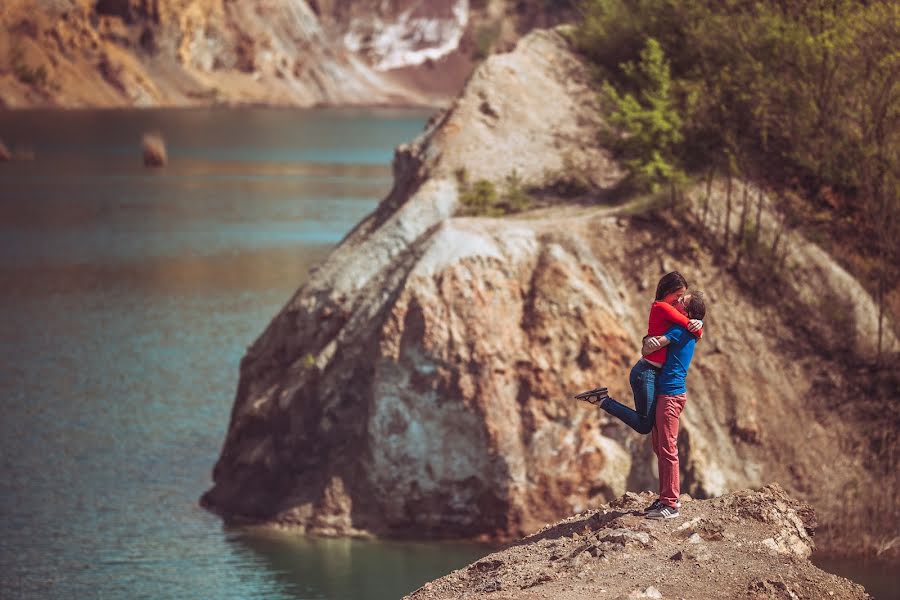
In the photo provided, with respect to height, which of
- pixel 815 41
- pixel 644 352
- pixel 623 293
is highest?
pixel 815 41

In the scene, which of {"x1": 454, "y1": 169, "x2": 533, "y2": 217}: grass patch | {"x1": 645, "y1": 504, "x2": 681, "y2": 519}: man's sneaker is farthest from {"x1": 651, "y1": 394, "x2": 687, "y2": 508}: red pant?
{"x1": 454, "y1": 169, "x2": 533, "y2": 217}: grass patch

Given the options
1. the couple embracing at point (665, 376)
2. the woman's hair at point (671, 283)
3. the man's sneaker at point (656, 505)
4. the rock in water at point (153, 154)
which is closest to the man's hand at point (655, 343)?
the couple embracing at point (665, 376)

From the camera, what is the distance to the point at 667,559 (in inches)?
515

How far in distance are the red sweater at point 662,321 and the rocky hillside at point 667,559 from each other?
1.35 metres

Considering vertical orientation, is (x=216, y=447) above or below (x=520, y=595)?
below

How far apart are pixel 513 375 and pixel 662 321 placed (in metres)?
9.63

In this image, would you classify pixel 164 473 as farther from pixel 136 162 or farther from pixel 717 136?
pixel 136 162

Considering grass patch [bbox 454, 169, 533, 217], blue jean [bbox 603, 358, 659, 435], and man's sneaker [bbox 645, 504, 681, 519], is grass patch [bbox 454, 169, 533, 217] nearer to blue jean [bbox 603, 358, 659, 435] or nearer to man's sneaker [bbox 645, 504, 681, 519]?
blue jean [bbox 603, 358, 659, 435]

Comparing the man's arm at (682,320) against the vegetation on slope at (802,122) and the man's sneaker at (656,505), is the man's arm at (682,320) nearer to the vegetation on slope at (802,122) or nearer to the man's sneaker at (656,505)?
the man's sneaker at (656,505)

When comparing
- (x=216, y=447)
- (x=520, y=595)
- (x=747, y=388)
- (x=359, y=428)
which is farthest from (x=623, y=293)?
(x=520, y=595)

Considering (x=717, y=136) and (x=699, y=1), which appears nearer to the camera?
(x=717, y=136)

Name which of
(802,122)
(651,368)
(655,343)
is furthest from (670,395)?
(802,122)

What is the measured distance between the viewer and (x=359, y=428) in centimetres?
2441

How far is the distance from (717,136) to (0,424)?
1359 centimetres
